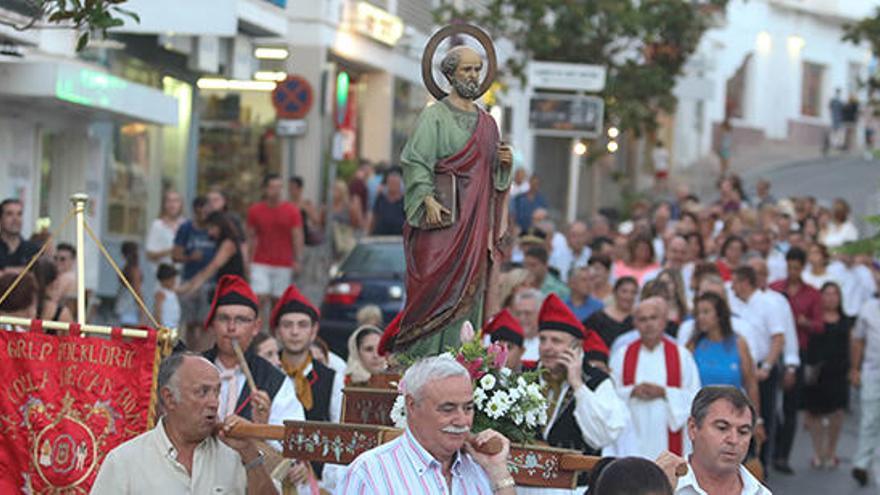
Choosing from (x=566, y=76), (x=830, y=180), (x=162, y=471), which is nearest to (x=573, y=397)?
(x=162, y=471)

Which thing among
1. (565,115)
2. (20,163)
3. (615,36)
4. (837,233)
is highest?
(615,36)

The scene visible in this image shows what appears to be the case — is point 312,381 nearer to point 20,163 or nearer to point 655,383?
point 655,383

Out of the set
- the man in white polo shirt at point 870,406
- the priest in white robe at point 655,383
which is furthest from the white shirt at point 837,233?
the priest in white robe at point 655,383

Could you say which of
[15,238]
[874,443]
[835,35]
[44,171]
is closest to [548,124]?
[44,171]

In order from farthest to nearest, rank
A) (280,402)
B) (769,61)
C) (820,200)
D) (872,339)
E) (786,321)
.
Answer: (769,61) → (820,200) → (872,339) → (786,321) → (280,402)

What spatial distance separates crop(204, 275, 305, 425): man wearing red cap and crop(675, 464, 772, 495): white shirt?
2.52 meters

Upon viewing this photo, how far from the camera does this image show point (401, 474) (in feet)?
26.6

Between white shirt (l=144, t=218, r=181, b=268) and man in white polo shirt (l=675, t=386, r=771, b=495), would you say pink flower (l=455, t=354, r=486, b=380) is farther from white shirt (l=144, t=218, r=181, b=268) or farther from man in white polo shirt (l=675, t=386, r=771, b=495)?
white shirt (l=144, t=218, r=181, b=268)

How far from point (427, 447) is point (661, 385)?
6748 millimetres

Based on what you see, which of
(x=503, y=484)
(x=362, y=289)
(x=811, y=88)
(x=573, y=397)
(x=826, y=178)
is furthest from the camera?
(x=811, y=88)

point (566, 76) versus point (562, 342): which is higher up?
point (566, 76)

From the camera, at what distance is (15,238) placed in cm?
1761

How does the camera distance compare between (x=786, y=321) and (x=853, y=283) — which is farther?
(x=853, y=283)

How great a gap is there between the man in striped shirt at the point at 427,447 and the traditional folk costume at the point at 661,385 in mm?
6034
